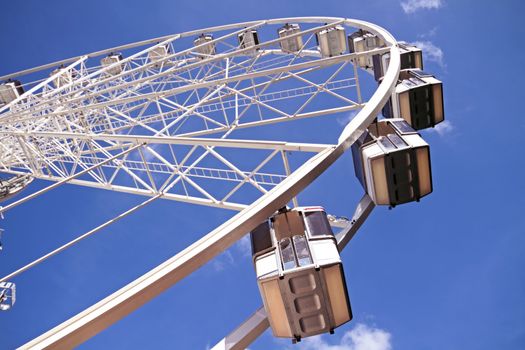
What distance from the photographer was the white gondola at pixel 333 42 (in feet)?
44.5

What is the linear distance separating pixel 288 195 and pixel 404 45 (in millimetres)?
8750

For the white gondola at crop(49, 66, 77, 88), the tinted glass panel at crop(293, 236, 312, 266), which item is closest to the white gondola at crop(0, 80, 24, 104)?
the white gondola at crop(49, 66, 77, 88)

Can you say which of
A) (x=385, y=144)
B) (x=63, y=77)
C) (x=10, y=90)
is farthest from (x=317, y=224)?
(x=10, y=90)

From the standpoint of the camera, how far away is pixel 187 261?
3613 millimetres

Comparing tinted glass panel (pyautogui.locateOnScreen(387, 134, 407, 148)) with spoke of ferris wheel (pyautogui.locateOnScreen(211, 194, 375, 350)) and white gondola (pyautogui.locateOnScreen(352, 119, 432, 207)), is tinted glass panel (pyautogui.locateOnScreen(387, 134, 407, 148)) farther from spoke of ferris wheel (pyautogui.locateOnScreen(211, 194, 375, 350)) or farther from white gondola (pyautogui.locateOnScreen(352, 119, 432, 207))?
spoke of ferris wheel (pyautogui.locateOnScreen(211, 194, 375, 350))

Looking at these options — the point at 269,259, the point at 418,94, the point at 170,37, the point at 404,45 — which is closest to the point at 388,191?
the point at 269,259

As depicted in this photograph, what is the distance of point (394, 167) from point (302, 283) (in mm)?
2461

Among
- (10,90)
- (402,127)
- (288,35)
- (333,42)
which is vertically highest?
(10,90)

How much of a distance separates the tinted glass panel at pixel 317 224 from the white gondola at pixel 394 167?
4.01 feet

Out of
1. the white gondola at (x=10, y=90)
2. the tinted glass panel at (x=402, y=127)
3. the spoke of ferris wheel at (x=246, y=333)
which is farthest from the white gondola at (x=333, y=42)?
the white gondola at (x=10, y=90)

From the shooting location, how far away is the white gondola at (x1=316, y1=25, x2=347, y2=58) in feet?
44.5

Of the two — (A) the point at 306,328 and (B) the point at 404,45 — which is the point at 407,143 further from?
(B) the point at 404,45

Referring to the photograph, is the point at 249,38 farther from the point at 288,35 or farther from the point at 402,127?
the point at 402,127

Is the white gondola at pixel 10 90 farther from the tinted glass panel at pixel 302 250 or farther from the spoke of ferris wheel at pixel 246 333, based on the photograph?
the tinted glass panel at pixel 302 250
